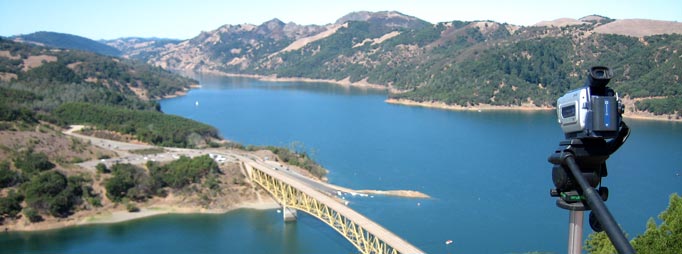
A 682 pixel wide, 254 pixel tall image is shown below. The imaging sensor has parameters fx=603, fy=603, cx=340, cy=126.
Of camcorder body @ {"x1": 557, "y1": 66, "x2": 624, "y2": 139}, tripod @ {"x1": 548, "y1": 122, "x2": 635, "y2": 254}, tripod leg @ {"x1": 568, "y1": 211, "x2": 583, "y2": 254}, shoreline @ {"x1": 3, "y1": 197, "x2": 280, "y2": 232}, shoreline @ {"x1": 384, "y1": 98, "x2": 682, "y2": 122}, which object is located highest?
camcorder body @ {"x1": 557, "y1": 66, "x2": 624, "y2": 139}

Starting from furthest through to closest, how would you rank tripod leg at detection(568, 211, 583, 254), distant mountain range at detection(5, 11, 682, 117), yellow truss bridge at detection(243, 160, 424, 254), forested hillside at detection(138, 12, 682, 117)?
1. distant mountain range at detection(5, 11, 682, 117)
2. forested hillside at detection(138, 12, 682, 117)
3. yellow truss bridge at detection(243, 160, 424, 254)
4. tripod leg at detection(568, 211, 583, 254)

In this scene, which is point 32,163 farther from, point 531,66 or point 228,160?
point 531,66

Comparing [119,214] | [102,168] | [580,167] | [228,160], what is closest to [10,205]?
[119,214]

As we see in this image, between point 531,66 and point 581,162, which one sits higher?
point 531,66

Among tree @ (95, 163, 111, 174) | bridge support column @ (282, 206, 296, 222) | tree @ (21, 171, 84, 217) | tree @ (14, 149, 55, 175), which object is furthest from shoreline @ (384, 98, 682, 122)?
tree @ (21, 171, 84, 217)

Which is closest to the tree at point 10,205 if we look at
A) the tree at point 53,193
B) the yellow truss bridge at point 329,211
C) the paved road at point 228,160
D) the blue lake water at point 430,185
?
the tree at point 53,193

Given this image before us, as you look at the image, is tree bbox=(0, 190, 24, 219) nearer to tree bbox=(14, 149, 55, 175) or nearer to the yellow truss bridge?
tree bbox=(14, 149, 55, 175)
